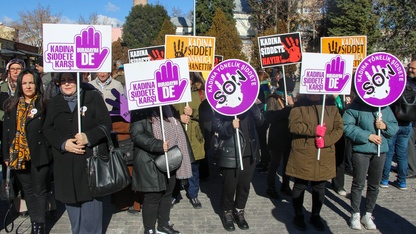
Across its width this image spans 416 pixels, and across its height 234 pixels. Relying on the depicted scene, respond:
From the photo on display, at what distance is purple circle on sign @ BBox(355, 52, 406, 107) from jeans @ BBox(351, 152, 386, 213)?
0.79 meters

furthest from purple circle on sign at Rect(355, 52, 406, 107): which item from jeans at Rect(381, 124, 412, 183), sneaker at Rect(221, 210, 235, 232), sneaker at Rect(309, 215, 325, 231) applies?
sneaker at Rect(221, 210, 235, 232)

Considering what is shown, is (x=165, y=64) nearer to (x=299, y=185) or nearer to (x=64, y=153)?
(x=64, y=153)

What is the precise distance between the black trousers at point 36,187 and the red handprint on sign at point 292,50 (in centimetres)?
460

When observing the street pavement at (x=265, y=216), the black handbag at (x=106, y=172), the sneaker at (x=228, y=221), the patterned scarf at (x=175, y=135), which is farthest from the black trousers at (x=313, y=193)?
the black handbag at (x=106, y=172)

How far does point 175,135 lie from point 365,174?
2531mm

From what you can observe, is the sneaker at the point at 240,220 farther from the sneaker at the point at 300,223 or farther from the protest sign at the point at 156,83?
the protest sign at the point at 156,83

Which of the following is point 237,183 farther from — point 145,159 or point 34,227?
point 34,227

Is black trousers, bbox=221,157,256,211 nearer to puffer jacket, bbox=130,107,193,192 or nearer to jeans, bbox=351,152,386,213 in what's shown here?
puffer jacket, bbox=130,107,193,192

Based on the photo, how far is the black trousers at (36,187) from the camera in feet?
13.5

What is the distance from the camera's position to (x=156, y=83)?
397 centimetres

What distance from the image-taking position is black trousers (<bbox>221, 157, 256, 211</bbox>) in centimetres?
457

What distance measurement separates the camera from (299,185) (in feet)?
15.0

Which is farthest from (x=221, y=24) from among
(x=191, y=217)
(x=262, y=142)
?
(x=191, y=217)

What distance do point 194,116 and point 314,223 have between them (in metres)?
2.37
